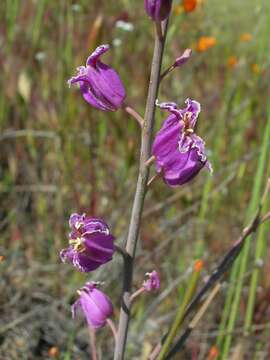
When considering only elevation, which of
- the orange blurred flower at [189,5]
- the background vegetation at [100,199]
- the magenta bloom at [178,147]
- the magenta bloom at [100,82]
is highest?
the orange blurred flower at [189,5]

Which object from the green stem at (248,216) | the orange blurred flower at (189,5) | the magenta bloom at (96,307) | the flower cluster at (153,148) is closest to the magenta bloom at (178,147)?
the flower cluster at (153,148)

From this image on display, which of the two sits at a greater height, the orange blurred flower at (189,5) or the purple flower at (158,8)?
the orange blurred flower at (189,5)

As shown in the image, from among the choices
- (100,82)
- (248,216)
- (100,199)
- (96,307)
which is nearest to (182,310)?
(96,307)

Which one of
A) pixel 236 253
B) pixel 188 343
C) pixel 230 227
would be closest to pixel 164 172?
pixel 236 253

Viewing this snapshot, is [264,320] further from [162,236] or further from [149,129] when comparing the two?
[149,129]

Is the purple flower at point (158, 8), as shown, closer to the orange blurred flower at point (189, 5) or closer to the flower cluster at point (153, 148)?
the flower cluster at point (153, 148)

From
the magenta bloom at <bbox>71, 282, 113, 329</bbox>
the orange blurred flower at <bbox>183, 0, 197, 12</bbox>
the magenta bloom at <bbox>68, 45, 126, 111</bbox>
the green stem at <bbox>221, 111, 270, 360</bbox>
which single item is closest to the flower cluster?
the magenta bloom at <bbox>68, 45, 126, 111</bbox>

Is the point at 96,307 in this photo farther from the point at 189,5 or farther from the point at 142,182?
the point at 189,5
